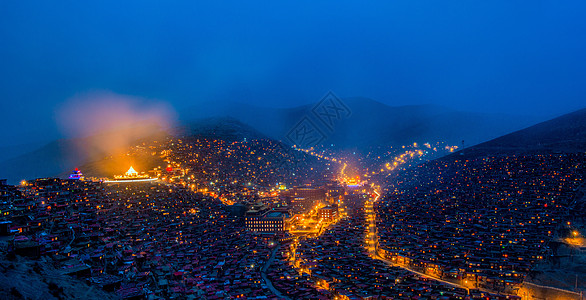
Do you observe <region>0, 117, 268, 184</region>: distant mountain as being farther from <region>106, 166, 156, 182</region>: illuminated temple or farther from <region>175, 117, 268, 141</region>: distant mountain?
<region>106, 166, 156, 182</region>: illuminated temple

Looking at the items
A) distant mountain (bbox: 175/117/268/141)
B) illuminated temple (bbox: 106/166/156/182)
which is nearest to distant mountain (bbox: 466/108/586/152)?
distant mountain (bbox: 175/117/268/141)

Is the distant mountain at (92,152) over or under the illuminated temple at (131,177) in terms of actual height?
over

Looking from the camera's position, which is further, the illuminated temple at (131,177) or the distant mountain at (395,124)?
the distant mountain at (395,124)

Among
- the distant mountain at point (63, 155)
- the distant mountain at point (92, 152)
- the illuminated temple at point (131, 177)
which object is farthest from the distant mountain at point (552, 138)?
the distant mountain at point (63, 155)

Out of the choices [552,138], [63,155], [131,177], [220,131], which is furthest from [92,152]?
[552,138]

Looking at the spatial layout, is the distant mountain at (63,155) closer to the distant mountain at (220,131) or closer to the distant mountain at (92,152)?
the distant mountain at (92,152)

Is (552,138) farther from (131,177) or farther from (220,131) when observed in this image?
(220,131)

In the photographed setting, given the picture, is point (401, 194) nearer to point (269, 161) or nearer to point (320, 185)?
point (320, 185)

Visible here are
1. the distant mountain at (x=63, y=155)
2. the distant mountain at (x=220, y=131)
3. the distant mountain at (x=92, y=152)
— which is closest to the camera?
the distant mountain at (x=92, y=152)
